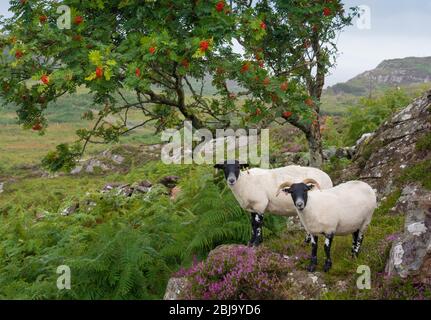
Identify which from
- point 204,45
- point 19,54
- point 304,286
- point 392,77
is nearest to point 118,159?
point 19,54

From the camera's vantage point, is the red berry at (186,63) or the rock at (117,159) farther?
the rock at (117,159)

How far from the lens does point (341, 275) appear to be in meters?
7.85

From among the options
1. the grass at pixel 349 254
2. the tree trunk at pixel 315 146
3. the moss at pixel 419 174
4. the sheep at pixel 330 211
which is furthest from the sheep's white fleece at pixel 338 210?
the tree trunk at pixel 315 146

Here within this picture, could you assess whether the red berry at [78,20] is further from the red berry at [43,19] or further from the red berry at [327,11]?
the red berry at [327,11]

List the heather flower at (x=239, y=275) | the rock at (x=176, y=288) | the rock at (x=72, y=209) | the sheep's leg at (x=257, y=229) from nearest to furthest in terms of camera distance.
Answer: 1. the heather flower at (x=239, y=275)
2. the rock at (x=176, y=288)
3. the sheep's leg at (x=257, y=229)
4. the rock at (x=72, y=209)

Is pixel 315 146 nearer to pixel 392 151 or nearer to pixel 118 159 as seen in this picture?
pixel 392 151

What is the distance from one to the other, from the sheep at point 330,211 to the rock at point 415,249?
0.82m

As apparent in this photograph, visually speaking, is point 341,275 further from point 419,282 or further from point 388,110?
point 388,110

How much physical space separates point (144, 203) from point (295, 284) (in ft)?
29.0

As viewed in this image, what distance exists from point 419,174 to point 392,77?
177470mm

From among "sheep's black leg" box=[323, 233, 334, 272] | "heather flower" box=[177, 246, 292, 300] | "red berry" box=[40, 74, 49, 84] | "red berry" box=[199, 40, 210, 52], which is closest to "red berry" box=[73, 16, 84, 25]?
"red berry" box=[40, 74, 49, 84]

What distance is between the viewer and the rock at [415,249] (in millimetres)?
6992
